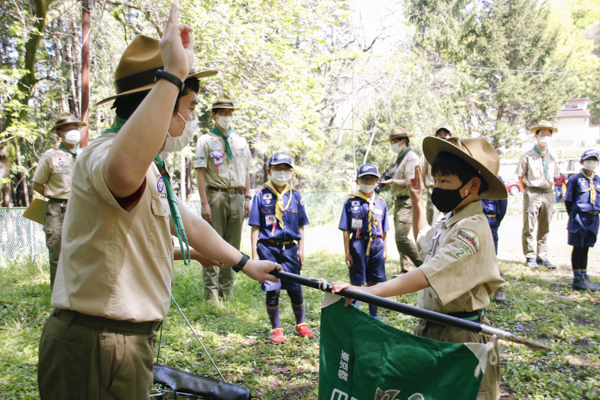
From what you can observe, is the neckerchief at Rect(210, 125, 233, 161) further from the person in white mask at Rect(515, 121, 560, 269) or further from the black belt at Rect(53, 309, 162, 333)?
the person in white mask at Rect(515, 121, 560, 269)

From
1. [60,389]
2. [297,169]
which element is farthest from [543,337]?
[297,169]

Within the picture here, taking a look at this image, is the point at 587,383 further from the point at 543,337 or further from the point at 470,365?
the point at 470,365

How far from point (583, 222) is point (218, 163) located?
5.83m

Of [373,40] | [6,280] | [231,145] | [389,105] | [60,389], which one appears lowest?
[6,280]

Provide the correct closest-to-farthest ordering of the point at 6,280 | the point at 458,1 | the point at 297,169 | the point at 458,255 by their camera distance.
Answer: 1. the point at 458,255
2. the point at 6,280
3. the point at 297,169
4. the point at 458,1

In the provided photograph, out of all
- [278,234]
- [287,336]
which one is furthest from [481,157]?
[287,336]

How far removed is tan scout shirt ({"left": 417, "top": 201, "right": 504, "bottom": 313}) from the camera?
6.99ft

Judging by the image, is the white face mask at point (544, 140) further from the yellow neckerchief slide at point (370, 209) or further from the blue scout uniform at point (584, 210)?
the yellow neckerchief slide at point (370, 209)

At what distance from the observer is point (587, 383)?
12.1 ft

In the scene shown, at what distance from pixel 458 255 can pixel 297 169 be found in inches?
Result: 722

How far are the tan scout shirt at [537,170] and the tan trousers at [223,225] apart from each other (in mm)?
5704

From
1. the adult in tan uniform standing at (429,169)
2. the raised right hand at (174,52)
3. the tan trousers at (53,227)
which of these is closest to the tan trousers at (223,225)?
the tan trousers at (53,227)

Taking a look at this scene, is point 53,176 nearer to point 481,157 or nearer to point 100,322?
point 100,322

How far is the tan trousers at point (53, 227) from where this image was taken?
5.87m
